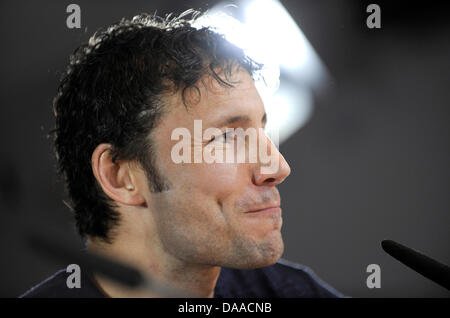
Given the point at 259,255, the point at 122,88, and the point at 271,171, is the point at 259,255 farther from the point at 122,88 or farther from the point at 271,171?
the point at 122,88

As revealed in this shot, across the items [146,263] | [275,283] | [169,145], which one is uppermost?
[169,145]

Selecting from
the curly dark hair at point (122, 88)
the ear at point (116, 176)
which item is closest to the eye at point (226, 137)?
the curly dark hair at point (122, 88)

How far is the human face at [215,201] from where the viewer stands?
0.85 m

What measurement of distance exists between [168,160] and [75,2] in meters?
0.48

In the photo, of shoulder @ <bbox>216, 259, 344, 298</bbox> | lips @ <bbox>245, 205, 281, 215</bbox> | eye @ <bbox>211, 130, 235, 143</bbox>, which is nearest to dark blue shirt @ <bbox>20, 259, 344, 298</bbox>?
shoulder @ <bbox>216, 259, 344, 298</bbox>

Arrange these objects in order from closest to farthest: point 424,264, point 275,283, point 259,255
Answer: point 424,264, point 259,255, point 275,283

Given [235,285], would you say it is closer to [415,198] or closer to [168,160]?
[168,160]

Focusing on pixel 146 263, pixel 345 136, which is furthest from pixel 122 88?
pixel 345 136

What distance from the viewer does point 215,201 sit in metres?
0.86

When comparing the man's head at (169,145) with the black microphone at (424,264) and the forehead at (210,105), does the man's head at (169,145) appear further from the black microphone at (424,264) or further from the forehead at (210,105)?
the black microphone at (424,264)

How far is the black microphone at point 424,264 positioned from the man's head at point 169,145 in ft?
0.81

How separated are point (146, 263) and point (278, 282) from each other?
45 centimetres

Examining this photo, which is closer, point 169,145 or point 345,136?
point 169,145

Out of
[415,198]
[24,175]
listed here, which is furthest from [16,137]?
[415,198]
